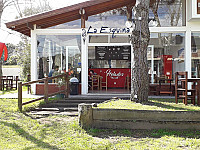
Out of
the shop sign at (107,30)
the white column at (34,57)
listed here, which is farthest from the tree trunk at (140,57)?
the white column at (34,57)

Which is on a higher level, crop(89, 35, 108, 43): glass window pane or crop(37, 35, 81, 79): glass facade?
crop(89, 35, 108, 43): glass window pane

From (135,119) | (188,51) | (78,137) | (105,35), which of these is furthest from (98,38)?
(78,137)

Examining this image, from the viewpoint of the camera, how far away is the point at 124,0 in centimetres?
948

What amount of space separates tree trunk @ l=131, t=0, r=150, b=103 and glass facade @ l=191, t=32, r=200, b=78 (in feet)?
13.5

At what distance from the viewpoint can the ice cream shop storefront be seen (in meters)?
9.34

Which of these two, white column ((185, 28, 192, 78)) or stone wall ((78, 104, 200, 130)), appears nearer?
stone wall ((78, 104, 200, 130))

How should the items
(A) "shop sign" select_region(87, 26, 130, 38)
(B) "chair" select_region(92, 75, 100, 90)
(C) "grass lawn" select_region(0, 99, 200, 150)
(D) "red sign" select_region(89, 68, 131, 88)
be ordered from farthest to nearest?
(D) "red sign" select_region(89, 68, 131, 88), (B) "chair" select_region(92, 75, 100, 90), (A) "shop sign" select_region(87, 26, 130, 38), (C) "grass lawn" select_region(0, 99, 200, 150)

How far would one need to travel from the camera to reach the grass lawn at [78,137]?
385 cm

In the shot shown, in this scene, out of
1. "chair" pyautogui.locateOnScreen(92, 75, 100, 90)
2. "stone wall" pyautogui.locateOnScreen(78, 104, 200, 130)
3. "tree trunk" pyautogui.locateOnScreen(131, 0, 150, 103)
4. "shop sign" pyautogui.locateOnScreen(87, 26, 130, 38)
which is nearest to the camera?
"stone wall" pyautogui.locateOnScreen(78, 104, 200, 130)

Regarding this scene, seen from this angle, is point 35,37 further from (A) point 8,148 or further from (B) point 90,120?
(A) point 8,148

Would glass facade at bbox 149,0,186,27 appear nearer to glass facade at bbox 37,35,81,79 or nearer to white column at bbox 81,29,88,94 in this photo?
white column at bbox 81,29,88,94

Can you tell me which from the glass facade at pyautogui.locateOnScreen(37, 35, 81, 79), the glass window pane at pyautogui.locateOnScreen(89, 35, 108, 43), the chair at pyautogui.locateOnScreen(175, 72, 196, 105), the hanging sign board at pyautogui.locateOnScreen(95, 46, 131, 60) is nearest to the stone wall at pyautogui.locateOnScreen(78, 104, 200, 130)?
the chair at pyautogui.locateOnScreen(175, 72, 196, 105)

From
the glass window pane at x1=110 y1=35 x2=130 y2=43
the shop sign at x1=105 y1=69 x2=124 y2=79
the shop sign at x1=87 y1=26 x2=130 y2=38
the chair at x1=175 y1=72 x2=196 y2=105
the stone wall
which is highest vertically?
the shop sign at x1=87 y1=26 x2=130 y2=38

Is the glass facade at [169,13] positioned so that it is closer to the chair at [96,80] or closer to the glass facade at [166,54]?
the glass facade at [166,54]
